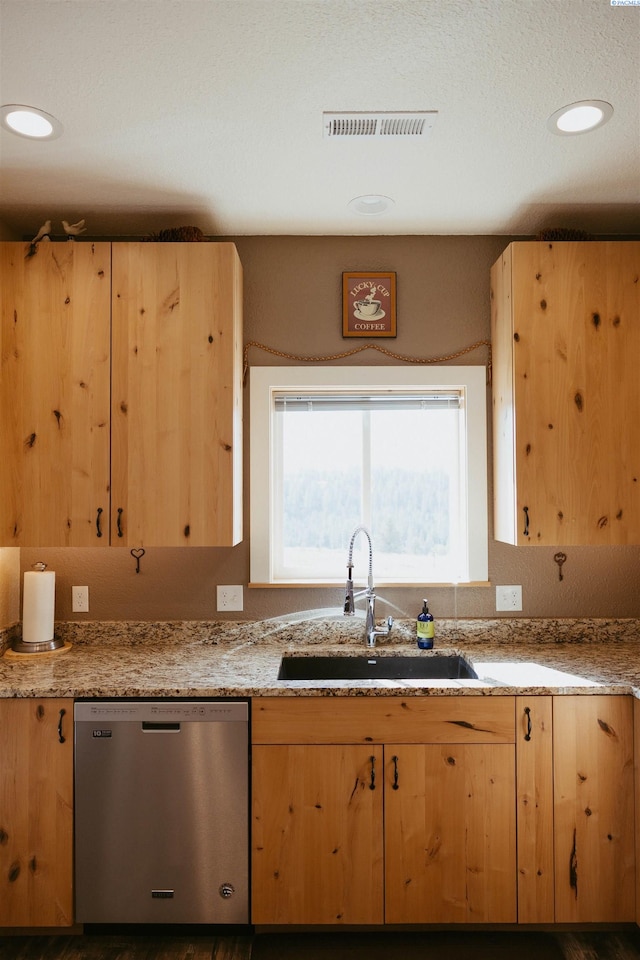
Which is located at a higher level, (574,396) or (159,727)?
(574,396)

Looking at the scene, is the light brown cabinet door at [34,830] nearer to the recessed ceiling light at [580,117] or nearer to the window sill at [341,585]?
the window sill at [341,585]

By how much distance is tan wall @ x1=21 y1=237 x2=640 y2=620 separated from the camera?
266cm

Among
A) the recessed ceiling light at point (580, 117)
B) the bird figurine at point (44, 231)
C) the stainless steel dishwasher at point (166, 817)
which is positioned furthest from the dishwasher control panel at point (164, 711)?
the recessed ceiling light at point (580, 117)

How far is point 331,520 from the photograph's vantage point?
278 centimetres

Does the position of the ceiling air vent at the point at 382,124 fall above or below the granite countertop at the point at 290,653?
above

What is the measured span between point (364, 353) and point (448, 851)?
1887 millimetres

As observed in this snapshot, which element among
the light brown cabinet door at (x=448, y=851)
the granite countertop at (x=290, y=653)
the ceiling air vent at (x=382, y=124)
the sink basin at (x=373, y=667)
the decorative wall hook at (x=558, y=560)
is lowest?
the light brown cabinet door at (x=448, y=851)

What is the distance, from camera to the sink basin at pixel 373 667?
2.51 meters

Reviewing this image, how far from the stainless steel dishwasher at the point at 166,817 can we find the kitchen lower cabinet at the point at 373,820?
0.07 meters

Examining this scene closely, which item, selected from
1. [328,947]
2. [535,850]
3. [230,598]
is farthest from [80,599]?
[535,850]

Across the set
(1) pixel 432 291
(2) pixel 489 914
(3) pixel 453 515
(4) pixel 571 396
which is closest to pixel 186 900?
(2) pixel 489 914

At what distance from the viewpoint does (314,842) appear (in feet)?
6.74

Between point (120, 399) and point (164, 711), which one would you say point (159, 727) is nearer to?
point (164, 711)

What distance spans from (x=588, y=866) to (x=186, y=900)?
4.32ft
